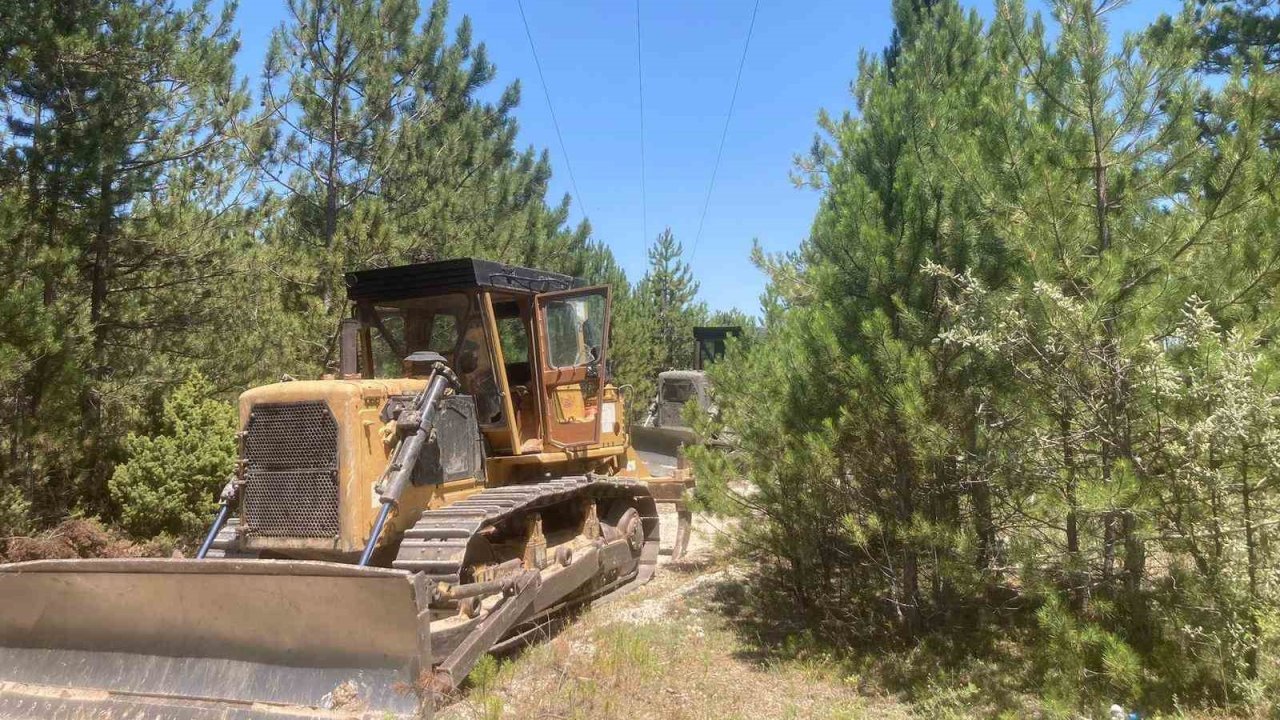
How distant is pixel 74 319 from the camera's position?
7.48m

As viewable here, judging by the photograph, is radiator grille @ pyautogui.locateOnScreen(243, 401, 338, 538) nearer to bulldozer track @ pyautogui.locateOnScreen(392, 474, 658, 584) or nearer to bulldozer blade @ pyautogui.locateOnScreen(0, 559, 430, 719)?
bulldozer track @ pyautogui.locateOnScreen(392, 474, 658, 584)

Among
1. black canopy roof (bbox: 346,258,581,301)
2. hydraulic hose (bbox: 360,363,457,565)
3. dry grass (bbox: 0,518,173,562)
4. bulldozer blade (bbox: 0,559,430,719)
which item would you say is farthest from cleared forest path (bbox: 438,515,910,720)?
dry grass (bbox: 0,518,173,562)

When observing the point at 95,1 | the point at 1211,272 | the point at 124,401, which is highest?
the point at 95,1

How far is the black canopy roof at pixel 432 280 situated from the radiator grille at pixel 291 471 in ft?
4.29

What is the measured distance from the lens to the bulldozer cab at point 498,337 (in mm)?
5863

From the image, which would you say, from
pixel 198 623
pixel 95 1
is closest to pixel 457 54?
pixel 95 1

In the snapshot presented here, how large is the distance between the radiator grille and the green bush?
376 cm

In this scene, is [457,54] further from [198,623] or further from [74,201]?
[198,623]

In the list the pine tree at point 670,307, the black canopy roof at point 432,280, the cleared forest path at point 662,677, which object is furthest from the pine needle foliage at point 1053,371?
the pine tree at point 670,307

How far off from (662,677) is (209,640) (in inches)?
94.4

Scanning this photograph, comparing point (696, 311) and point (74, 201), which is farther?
point (696, 311)

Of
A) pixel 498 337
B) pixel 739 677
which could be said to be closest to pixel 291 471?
pixel 498 337

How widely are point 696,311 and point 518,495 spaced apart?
2021cm

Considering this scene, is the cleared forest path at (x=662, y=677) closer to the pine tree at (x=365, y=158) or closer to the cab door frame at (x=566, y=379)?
the cab door frame at (x=566, y=379)
